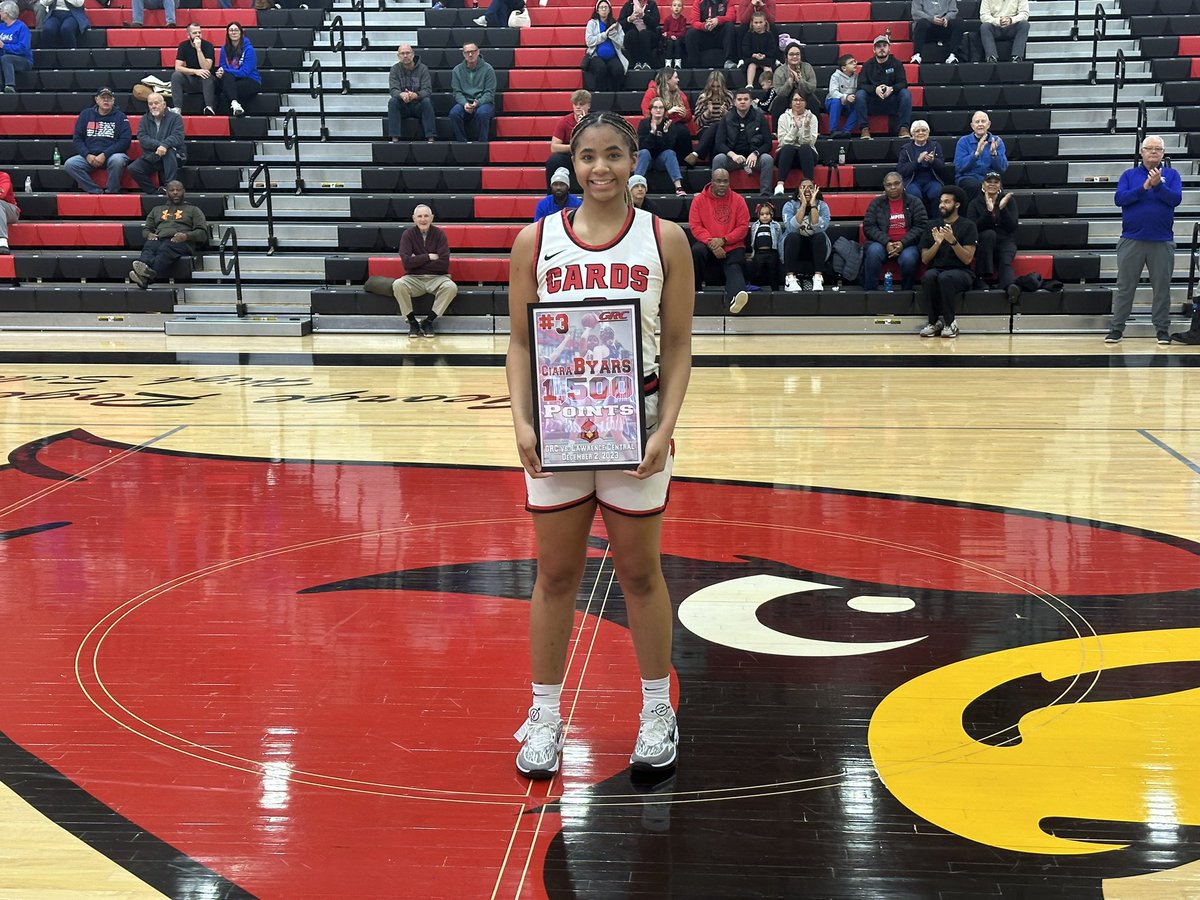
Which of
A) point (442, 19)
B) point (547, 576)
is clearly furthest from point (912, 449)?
point (442, 19)

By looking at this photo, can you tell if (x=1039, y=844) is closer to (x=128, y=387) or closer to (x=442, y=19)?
(x=128, y=387)

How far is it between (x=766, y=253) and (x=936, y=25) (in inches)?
199

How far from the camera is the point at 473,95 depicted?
14961 mm

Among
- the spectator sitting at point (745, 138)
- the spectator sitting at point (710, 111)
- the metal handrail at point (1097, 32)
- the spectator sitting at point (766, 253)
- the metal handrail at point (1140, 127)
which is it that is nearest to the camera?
the spectator sitting at point (766, 253)

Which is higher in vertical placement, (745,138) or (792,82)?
(792,82)

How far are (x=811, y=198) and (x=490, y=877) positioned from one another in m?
10.6

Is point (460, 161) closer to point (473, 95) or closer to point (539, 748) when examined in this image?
point (473, 95)

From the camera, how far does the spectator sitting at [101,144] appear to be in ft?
47.9

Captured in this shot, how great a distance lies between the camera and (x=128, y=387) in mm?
9344

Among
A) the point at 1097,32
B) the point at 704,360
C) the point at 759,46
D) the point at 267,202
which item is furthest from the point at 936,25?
the point at 267,202

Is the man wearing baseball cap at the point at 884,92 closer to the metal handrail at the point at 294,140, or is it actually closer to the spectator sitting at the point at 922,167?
the spectator sitting at the point at 922,167

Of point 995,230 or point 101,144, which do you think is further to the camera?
point 101,144

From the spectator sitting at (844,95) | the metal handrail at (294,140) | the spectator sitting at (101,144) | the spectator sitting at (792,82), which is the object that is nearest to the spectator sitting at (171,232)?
the spectator sitting at (101,144)

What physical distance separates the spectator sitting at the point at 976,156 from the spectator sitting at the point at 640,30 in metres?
4.59
